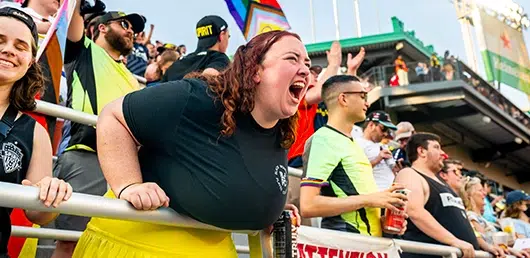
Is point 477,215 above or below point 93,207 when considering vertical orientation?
below

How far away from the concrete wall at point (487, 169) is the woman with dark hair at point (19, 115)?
2027cm

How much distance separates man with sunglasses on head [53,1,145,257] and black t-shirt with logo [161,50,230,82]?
0.31 metres

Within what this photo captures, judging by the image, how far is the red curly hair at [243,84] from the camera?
5.57 ft

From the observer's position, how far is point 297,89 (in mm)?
1826

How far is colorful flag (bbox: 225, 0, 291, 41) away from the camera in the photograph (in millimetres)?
4176

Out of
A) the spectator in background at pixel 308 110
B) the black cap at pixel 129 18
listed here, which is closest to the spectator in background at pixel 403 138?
the spectator in background at pixel 308 110

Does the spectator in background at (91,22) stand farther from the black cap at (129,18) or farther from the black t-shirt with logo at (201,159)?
the black t-shirt with logo at (201,159)

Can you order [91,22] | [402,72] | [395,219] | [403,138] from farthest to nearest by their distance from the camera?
[402,72] < [403,138] < [91,22] < [395,219]

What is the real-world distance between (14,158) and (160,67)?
292cm

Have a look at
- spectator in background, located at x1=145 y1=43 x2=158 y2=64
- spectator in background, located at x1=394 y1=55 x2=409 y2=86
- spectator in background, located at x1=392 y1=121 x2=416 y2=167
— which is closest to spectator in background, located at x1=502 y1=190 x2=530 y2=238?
spectator in background, located at x1=392 y1=121 x2=416 y2=167

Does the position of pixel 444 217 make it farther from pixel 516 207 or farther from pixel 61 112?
pixel 516 207

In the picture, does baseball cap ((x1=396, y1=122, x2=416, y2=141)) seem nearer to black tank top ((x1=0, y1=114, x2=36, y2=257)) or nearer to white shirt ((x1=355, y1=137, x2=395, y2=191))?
white shirt ((x1=355, y1=137, x2=395, y2=191))

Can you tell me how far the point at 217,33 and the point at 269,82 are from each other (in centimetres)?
188

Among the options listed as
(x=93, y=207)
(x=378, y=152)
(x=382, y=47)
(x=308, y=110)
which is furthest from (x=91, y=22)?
(x=382, y=47)
